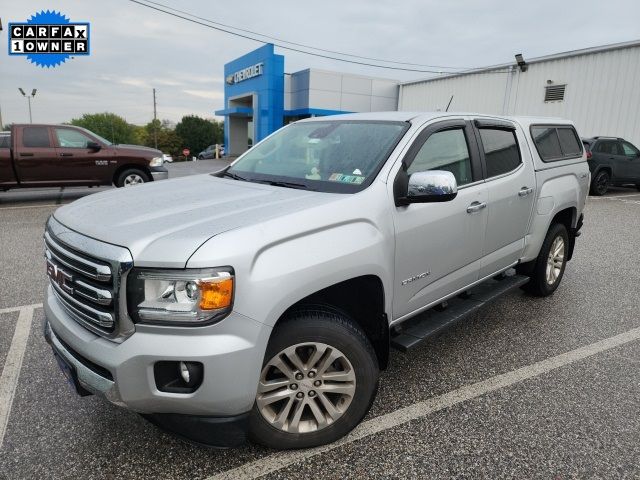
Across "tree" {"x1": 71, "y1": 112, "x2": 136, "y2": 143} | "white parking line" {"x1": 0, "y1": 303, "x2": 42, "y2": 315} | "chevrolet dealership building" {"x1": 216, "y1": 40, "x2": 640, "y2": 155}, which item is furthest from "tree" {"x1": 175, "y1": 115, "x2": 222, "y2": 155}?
"white parking line" {"x1": 0, "y1": 303, "x2": 42, "y2": 315}

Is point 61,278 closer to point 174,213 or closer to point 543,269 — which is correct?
point 174,213

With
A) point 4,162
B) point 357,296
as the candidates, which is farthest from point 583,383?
point 4,162

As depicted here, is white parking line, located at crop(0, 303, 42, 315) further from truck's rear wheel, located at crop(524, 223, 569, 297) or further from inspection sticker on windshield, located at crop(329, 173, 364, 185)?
truck's rear wheel, located at crop(524, 223, 569, 297)

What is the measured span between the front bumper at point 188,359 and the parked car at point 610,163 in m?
14.1

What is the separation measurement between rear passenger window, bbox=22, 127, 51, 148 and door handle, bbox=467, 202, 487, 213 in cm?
1021

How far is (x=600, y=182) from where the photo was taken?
13672 millimetres

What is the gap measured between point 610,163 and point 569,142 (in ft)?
35.5

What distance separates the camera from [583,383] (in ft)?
10.1

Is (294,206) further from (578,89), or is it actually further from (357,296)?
(578,89)

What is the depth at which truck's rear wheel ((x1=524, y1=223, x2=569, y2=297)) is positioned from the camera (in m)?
4.43

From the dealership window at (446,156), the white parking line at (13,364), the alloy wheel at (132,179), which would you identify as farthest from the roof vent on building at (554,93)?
the white parking line at (13,364)

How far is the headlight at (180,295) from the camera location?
72.4 inches

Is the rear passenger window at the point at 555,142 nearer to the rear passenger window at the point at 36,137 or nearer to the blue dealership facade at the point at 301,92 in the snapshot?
the rear passenger window at the point at 36,137

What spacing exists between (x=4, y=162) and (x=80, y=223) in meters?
9.60
